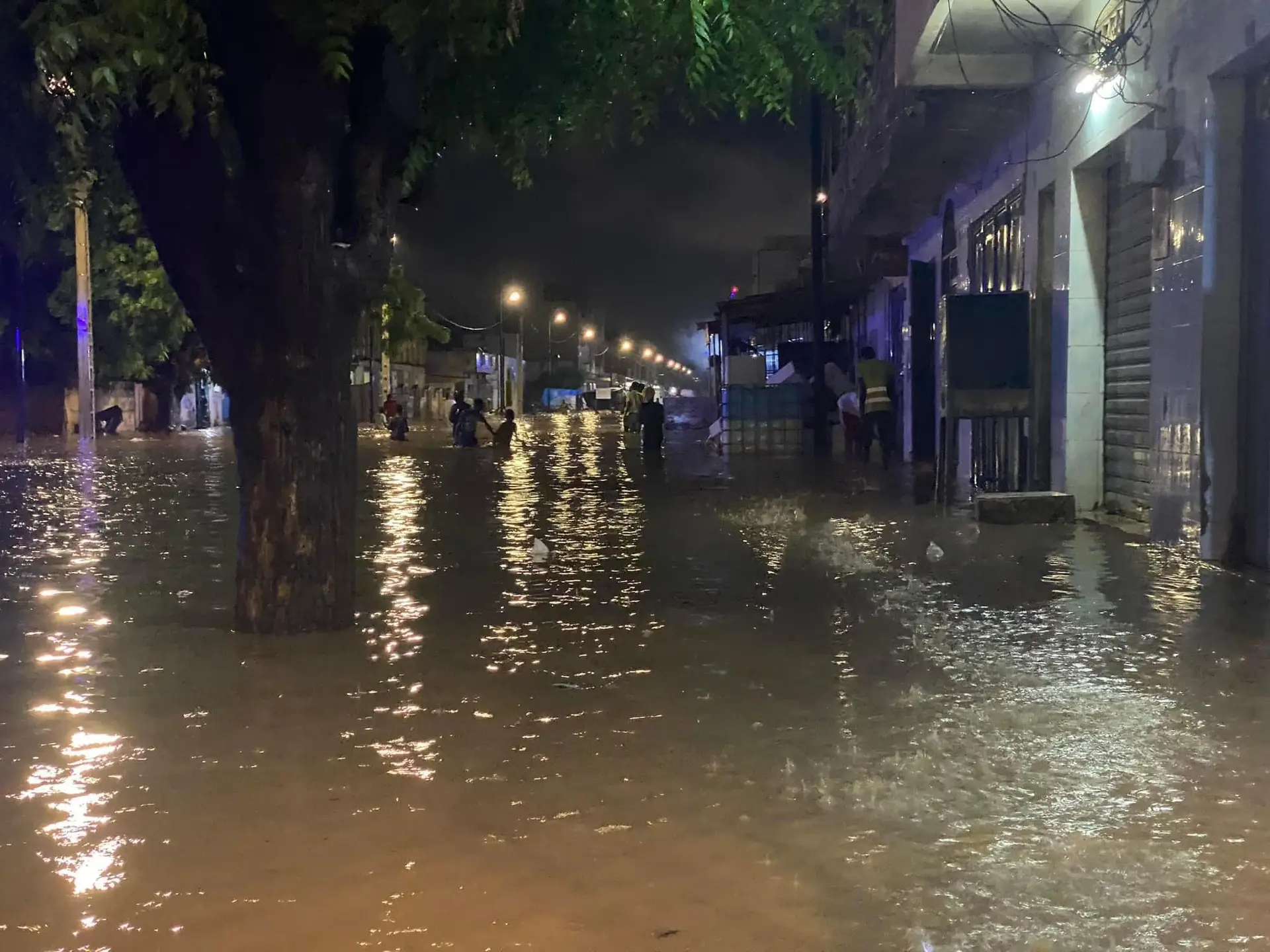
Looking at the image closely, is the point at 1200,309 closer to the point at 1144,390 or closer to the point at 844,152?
the point at 1144,390

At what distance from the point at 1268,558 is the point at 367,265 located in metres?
5.96

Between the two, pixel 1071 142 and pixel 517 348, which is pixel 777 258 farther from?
pixel 1071 142

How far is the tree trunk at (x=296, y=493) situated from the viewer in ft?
19.8

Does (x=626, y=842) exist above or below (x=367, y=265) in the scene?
below

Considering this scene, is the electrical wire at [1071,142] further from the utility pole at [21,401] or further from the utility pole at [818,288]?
the utility pole at [21,401]

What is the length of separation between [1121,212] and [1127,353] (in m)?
1.29

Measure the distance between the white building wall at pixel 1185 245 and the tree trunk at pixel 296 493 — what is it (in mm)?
5694

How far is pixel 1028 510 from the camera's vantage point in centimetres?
1088

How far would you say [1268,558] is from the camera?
7.70 meters

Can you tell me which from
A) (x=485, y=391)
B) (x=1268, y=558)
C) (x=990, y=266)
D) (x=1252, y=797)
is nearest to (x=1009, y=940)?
(x=1252, y=797)

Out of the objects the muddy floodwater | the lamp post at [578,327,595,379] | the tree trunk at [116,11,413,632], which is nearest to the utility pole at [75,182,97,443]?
the muddy floodwater

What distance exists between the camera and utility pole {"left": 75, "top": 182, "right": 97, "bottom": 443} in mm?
28156

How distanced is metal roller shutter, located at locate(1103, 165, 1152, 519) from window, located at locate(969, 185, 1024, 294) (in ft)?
6.55

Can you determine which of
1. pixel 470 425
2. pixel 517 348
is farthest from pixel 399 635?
pixel 517 348
